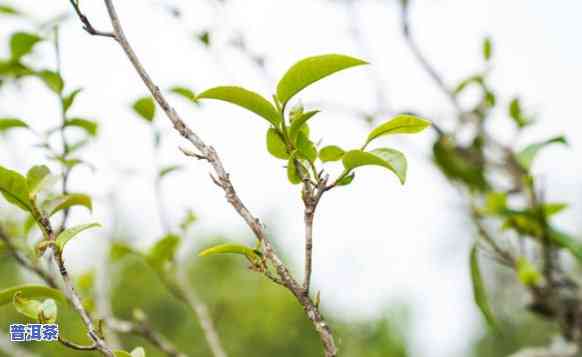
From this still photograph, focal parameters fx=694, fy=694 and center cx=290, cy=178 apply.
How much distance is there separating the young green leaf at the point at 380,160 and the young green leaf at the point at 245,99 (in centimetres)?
9

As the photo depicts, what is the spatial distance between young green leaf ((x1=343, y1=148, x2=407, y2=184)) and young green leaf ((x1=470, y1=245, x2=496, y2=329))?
1.41 ft

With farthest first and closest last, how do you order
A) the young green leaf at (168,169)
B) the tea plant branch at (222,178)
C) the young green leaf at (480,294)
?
1. the young green leaf at (168,169)
2. the young green leaf at (480,294)
3. the tea plant branch at (222,178)

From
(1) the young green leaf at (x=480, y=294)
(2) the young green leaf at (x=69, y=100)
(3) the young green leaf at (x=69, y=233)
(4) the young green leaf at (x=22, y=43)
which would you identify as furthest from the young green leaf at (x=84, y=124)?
→ (1) the young green leaf at (x=480, y=294)

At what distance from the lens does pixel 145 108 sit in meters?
1.32

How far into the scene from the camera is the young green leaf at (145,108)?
51.4 inches

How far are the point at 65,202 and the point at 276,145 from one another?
1.04ft

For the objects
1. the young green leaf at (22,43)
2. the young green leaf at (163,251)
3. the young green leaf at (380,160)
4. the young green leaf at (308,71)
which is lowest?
the young green leaf at (163,251)

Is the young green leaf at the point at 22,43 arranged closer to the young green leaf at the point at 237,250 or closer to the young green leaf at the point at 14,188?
the young green leaf at the point at 14,188

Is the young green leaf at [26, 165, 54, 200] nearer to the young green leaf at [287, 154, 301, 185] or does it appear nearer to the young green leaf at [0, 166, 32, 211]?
the young green leaf at [0, 166, 32, 211]

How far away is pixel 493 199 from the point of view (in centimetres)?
134

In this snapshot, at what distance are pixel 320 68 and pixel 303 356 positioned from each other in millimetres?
4842

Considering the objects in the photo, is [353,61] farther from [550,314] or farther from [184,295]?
[550,314]

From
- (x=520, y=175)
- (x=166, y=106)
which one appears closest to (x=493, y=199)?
(x=520, y=175)

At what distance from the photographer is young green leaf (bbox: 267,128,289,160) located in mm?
754
